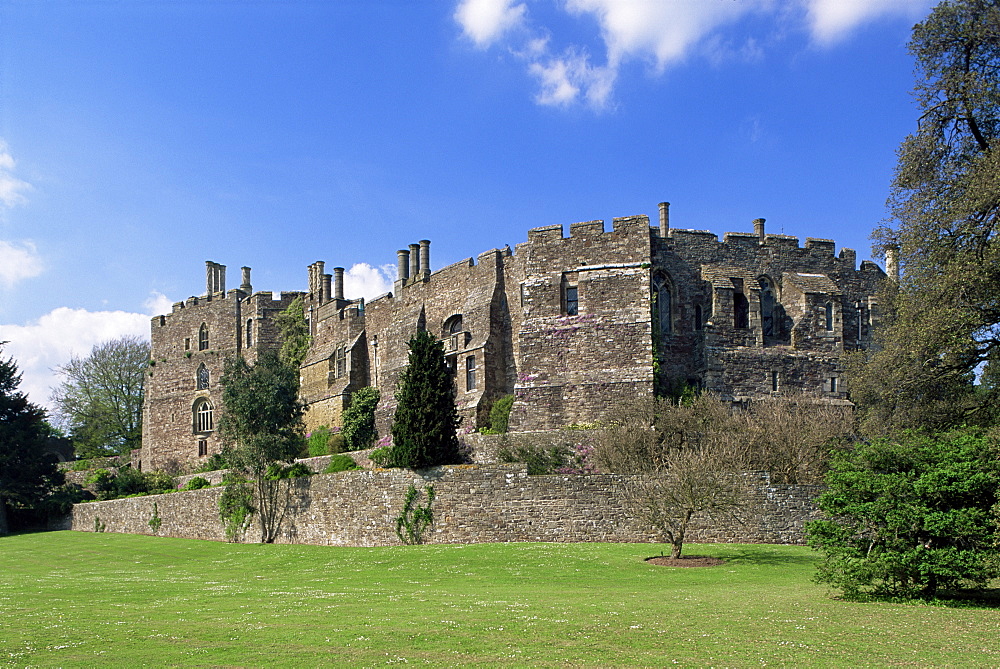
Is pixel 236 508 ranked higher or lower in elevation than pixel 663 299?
lower

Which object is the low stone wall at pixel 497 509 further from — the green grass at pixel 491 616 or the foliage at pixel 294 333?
the foliage at pixel 294 333

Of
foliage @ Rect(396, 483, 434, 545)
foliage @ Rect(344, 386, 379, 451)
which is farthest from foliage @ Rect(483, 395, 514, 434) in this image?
foliage @ Rect(396, 483, 434, 545)

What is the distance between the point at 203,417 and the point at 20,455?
552 inches

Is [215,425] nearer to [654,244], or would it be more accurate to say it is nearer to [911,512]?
[654,244]

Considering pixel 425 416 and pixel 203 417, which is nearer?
pixel 425 416

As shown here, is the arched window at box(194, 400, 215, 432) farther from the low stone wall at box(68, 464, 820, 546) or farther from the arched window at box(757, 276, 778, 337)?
the arched window at box(757, 276, 778, 337)

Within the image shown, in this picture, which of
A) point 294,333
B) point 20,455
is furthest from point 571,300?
point 20,455

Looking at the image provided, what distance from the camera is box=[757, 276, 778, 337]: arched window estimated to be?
40625 millimetres

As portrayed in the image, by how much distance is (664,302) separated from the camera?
40.5 meters

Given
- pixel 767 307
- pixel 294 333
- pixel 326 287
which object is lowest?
pixel 767 307

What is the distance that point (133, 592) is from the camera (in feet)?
67.0

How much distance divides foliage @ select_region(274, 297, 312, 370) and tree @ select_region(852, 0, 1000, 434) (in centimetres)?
4106

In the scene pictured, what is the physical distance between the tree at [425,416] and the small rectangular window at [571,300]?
8.54 m

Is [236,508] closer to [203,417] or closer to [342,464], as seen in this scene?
[342,464]
